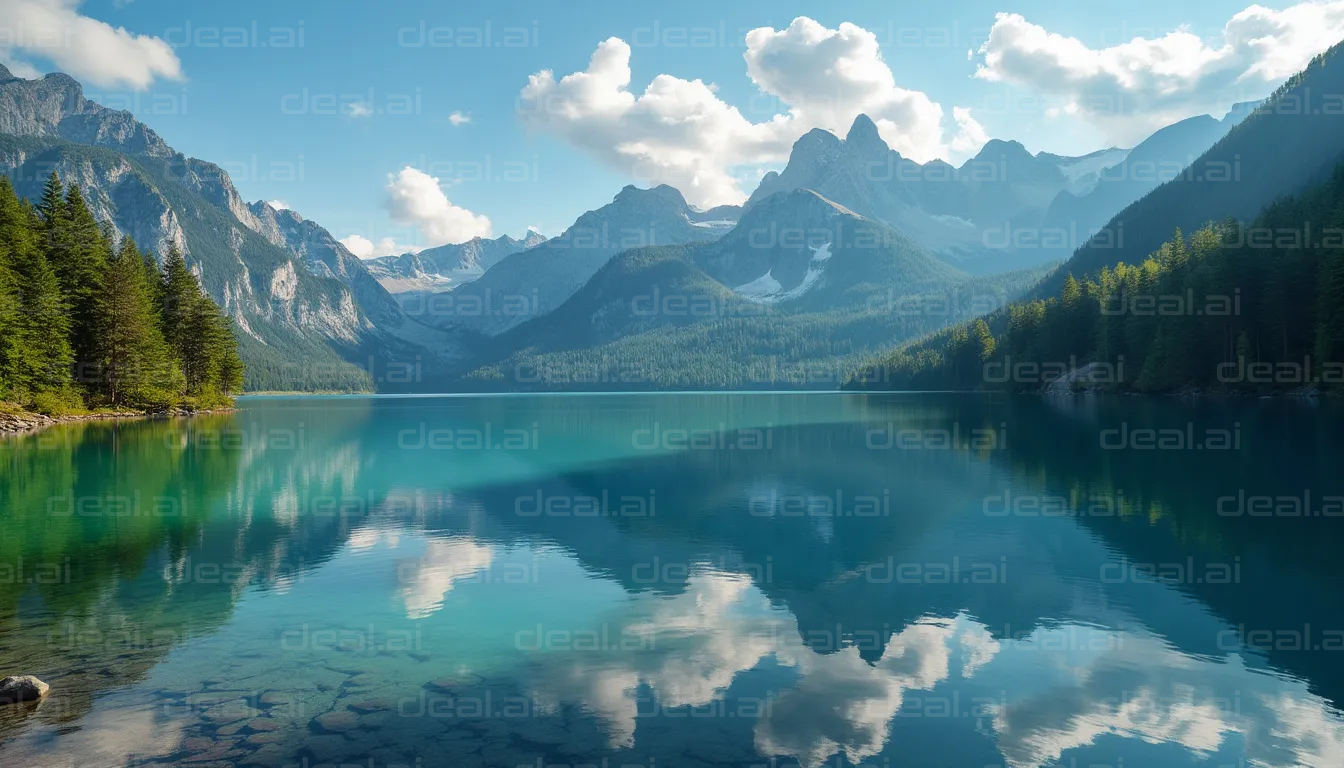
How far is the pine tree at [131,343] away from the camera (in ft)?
242

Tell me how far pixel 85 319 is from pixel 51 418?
1196 centimetres

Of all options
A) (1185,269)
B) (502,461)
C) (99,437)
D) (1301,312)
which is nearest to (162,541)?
(502,461)

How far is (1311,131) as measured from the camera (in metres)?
186

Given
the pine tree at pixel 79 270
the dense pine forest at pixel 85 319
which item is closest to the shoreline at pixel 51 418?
the dense pine forest at pixel 85 319

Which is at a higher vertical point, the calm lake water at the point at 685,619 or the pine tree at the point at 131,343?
the pine tree at the point at 131,343

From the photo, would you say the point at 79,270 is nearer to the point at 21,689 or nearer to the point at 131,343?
the point at 131,343

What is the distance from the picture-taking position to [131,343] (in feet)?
251

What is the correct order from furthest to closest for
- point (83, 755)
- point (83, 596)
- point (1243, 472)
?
1. point (1243, 472)
2. point (83, 596)
3. point (83, 755)

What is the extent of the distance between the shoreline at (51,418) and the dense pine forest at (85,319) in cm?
85

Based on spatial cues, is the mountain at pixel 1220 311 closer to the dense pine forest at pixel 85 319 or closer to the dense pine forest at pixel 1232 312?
the dense pine forest at pixel 1232 312

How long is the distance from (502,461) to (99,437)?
106 ft

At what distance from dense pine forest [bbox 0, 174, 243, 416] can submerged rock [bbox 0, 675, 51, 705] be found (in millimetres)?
60580

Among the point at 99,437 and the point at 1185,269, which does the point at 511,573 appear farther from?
the point at 1185,269

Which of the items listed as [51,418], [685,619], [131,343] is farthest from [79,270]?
[685,619]
